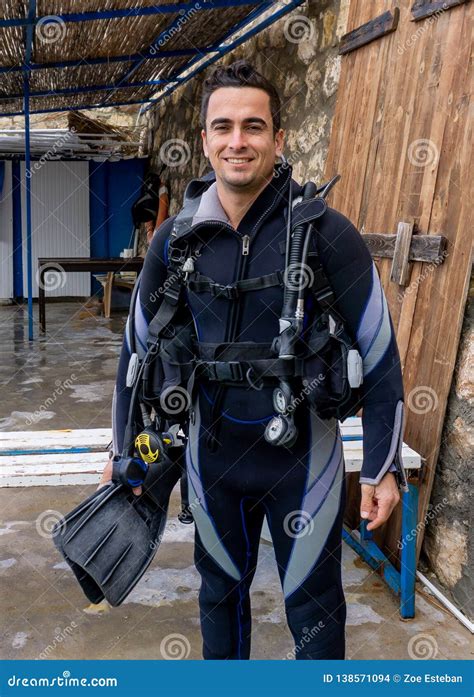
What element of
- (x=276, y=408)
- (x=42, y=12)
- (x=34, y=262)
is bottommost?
(x=34, y=262)

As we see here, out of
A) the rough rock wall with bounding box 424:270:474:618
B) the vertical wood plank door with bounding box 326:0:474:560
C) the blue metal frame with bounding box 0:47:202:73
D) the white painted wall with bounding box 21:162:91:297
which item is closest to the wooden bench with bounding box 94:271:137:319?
the white painted wall with bounding box 21:162:91:297

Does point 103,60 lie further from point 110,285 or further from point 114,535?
point 114,535

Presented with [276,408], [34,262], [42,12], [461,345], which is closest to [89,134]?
[34,262]

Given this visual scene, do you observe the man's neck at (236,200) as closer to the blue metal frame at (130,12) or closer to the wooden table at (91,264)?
the blue metal frame at (130,12)

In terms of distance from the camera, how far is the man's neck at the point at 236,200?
196 centimetres

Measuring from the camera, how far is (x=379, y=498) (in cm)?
194

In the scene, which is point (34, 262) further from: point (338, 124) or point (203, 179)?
point (203, 179)

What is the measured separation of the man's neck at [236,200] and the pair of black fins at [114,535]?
2.49ft

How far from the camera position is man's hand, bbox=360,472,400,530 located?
1.93m

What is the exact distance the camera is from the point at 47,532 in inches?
144

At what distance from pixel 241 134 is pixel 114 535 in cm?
118

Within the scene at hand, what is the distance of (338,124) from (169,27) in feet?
10.3

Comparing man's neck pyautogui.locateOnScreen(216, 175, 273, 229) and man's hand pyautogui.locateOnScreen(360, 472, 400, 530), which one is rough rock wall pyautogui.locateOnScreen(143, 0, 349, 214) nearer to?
man's neck pyautogui.locateOnScreen(216, 175, 273, 229)
